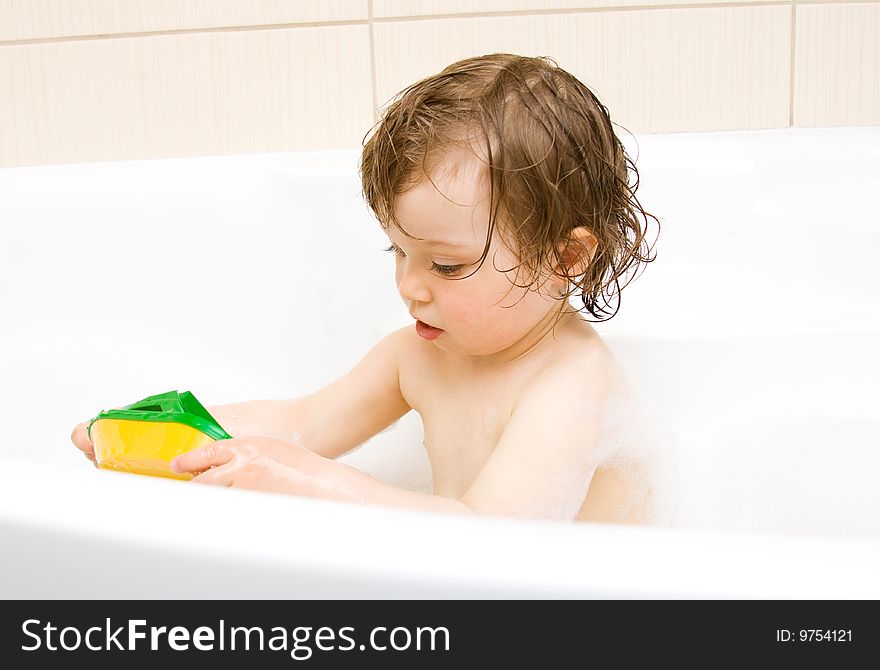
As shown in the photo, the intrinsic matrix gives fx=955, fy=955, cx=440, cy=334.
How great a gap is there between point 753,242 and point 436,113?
684 mm

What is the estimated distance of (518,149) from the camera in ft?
2.48

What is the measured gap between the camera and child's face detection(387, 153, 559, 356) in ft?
2.48

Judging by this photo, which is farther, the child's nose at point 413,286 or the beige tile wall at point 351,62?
the beige tile wall at point 351,62

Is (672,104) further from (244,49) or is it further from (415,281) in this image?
(415,281)

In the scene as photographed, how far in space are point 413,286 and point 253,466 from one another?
219 mm

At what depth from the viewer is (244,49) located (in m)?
1.39

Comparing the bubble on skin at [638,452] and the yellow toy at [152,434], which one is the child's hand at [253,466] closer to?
the yellow toy at [152,434]

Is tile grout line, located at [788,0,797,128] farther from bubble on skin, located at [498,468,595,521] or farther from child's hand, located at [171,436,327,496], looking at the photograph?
child's hand, located at [171,436,327,496]

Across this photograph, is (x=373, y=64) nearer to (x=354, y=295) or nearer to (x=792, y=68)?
(x=354, y=295)

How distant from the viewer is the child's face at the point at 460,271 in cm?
75

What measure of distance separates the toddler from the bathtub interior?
1.30 feet

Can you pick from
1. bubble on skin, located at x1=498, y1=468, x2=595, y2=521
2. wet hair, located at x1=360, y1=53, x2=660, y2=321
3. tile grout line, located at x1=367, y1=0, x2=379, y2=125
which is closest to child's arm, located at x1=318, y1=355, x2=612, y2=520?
bubble on skin, located at x1=498, y1=468, x2=595, y2=521

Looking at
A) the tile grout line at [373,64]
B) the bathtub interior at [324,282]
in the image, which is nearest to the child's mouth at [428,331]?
the bathtub interior at [324,282]
